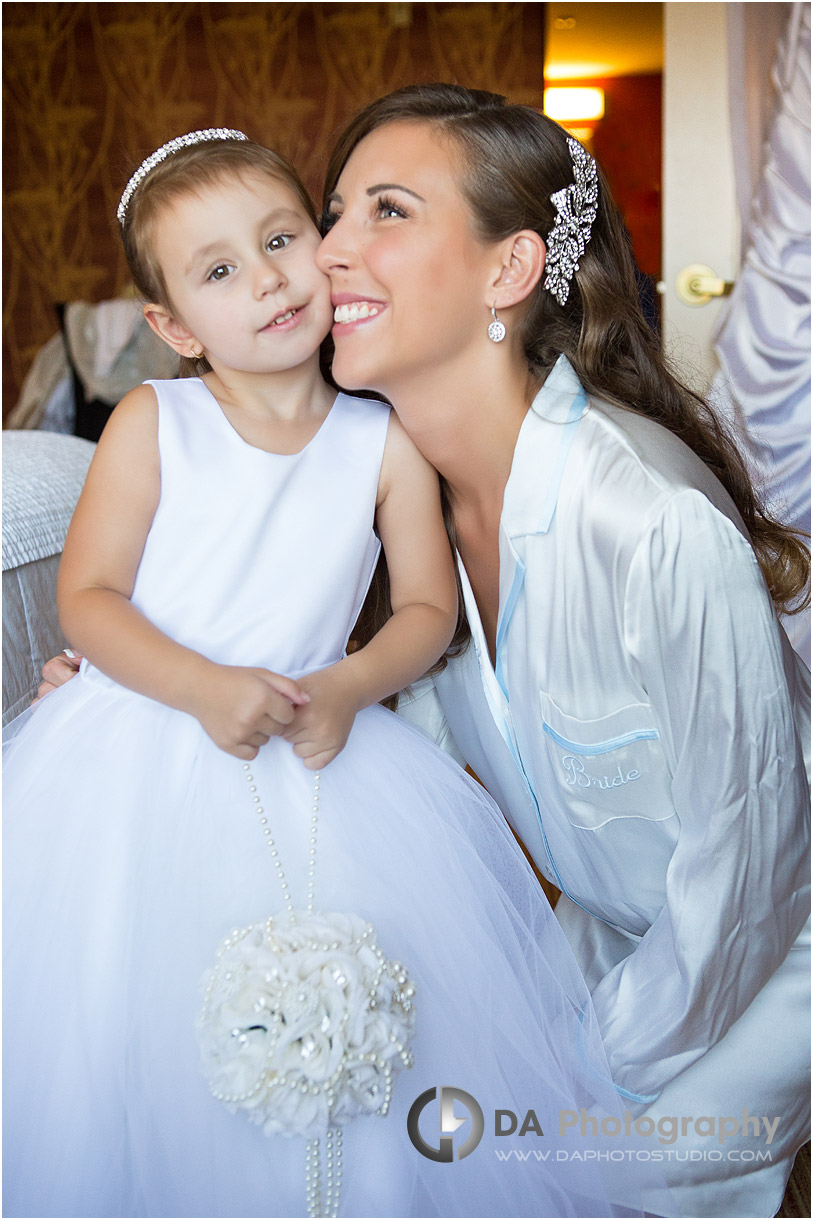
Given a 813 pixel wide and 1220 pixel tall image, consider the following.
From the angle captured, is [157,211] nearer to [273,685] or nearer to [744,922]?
[273,685]

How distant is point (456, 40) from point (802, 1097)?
509 cm

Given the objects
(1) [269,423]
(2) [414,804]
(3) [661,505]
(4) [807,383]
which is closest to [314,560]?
(1) [269,423]

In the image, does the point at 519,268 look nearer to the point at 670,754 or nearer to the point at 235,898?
the point at 670,754

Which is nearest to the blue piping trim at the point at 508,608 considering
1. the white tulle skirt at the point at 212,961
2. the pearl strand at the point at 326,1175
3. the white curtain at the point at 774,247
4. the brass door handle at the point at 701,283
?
the white tulle skirt at the point at 212,961

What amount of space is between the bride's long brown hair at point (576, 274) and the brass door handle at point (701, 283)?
1.95 meters

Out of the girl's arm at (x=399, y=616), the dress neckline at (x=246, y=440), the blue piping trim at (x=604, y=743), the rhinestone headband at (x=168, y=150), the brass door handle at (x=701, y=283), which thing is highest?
the rhinestone headband at (x=168, y=150)

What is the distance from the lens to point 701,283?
11.2ft

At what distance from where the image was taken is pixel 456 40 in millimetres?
5195

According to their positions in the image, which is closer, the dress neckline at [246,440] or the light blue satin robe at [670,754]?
the light blue satin robe at [670,754]

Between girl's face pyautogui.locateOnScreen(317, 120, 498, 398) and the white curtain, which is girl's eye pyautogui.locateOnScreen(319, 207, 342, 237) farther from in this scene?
the white curtain

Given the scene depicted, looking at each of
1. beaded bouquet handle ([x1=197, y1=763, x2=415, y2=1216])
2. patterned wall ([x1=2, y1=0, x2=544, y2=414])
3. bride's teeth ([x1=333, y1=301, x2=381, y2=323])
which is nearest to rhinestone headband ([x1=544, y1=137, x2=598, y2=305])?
bride's teeth ([x1=333, y1=301, x2=381, y2=323])

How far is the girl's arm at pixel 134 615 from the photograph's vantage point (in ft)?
3.77

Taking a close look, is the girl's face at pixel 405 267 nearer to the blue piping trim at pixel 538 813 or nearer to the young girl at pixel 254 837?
the young girl at pixel 254 837

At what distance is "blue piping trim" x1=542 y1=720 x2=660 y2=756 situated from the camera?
4.46ft
